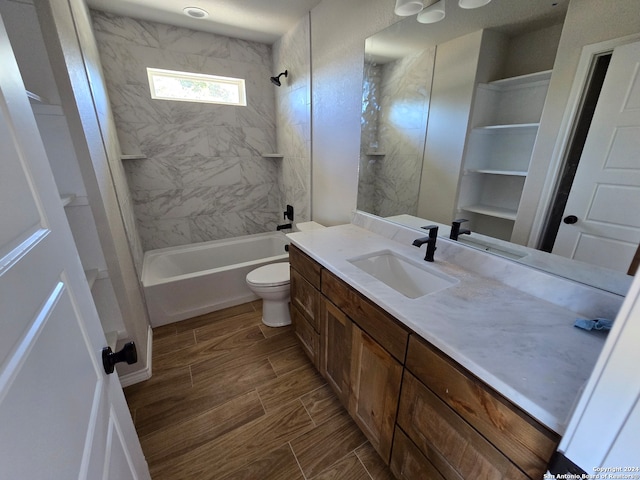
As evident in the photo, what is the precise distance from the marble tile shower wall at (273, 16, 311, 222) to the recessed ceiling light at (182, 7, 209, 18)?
720 millimetres

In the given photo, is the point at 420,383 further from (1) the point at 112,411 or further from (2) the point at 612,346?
(1) the point at 112,411

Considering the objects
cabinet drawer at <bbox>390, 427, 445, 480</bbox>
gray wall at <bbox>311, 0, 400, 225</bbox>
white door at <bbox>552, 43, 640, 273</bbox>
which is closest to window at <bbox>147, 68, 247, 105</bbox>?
gray wall at <bbox>311, 0, 400, 225</bbox>

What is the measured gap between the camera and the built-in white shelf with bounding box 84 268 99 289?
1317 mm

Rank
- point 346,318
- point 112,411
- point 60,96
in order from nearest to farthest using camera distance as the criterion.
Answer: point 112,411, point 60,96, point 346,318

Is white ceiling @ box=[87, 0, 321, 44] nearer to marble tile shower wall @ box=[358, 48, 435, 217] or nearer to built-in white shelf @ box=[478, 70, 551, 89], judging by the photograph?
marble tile shower wall @ box=[358, 48, 435, 217]

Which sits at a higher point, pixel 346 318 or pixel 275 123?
pixel 275 123

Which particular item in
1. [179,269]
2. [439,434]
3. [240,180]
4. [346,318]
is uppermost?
[240,180]

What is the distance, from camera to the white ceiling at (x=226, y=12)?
6.46 feet

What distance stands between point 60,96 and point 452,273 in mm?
1938

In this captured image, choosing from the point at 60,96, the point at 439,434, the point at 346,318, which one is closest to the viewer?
the point at 439,434

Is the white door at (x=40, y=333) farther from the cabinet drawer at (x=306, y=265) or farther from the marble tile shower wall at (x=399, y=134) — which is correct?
the marble tile shower wall at (x=399, y=134)

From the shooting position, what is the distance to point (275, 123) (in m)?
3.04

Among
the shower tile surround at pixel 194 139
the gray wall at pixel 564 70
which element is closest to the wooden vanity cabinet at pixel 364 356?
the gray wall at pixel 564 70

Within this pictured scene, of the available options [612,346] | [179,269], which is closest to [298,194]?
[179,269]
